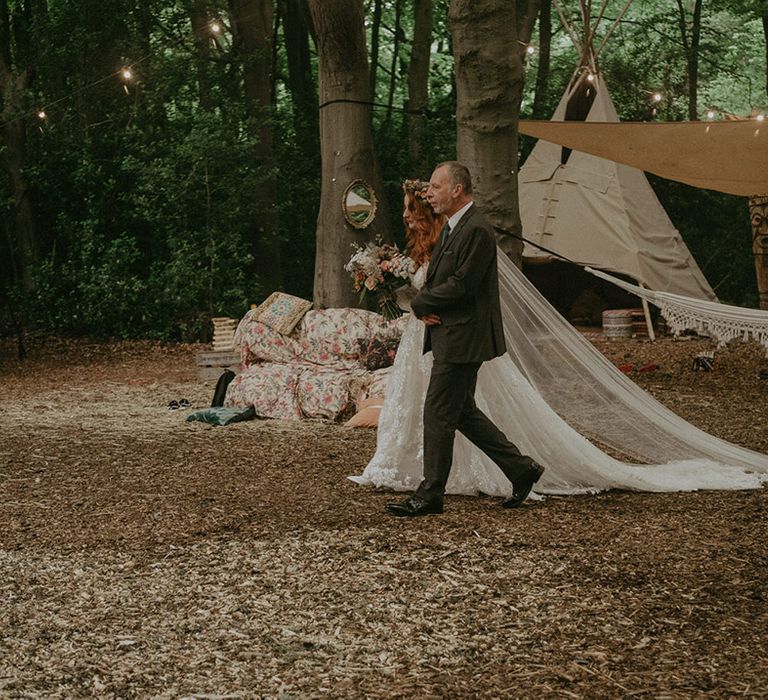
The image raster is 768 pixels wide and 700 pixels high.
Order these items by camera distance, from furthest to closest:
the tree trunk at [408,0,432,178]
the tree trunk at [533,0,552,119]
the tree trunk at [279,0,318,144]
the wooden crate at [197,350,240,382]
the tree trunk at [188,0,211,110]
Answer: the tree trunk at [533,0,552,119] → the tree trunk at [279,0,318,144] → the tree trunk at [408,0,432,178] → the tree trunk at [188,0,211,110] → the wooden crate at [197,350,240,382]

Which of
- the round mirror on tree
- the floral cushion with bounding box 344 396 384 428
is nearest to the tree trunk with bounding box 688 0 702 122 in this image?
the round mirror on tree

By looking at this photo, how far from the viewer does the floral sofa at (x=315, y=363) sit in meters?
7.58

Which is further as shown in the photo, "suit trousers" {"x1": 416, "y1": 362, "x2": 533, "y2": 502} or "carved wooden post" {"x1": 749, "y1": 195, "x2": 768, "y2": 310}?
"carved wooden post" {"x1": 749, "y1": 195, "x2": 768, "y2": 310}

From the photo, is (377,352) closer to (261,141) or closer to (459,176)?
(459,176)

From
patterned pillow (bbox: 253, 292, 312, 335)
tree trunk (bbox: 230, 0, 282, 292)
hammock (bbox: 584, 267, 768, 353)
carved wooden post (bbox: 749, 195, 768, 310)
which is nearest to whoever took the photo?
hammock (bbox: 584, 267, 768, 353)

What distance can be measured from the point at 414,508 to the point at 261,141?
31.7 ft

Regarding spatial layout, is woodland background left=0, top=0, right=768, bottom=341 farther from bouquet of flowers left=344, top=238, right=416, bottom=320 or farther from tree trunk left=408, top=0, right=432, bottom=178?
bouquet of flowers left=344, top=238, right=416, bottom=320

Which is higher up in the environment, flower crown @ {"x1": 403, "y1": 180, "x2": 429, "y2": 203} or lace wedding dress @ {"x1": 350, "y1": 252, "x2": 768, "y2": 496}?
flower crown @ {"x1": 403, "y1": 180, "x2": 429, "y2": 203}

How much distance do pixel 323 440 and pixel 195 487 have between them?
1531 mm

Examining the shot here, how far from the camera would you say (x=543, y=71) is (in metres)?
16.0

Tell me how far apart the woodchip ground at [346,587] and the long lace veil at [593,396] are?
1.84 ft

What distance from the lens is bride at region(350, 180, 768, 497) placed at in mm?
4914

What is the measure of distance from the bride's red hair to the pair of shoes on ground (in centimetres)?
105

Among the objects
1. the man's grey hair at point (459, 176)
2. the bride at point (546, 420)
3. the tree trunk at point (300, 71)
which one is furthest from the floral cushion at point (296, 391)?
the tree trunk at point (300, 71)
